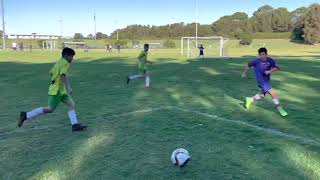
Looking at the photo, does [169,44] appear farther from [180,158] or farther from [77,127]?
[180,158]

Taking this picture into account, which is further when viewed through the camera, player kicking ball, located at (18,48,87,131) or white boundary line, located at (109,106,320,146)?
player kicking ball, located at (18,48,87,131)

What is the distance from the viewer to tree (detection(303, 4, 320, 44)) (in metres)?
92.1

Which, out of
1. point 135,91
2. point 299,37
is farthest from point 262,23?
point 135,91

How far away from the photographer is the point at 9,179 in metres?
5.64

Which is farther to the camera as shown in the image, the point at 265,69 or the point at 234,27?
the point at 234,27

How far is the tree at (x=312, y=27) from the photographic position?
9212 centimetres

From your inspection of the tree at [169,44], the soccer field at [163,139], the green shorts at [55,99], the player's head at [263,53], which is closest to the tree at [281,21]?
the tree at [169,44]

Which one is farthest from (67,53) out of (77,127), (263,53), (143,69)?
(143,69)

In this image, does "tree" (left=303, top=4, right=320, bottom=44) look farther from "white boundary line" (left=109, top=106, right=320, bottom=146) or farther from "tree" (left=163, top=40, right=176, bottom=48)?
"white boundary line" (left=109, top=106, right=320, bottom=146)

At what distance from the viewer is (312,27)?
306ft

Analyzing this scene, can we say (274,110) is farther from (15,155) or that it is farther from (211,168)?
(15,155)

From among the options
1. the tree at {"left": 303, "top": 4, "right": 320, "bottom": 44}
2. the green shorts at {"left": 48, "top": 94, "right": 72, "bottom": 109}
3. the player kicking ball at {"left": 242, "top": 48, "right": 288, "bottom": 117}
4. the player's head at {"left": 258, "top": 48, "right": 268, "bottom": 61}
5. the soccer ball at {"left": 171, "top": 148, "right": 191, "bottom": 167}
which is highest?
the tree at {"left": 303, "top": 4, "right": 320, "bottom": 44}

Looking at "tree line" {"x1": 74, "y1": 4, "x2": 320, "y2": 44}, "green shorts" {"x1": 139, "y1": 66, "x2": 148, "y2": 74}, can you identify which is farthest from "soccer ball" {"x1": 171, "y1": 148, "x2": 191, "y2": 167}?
"tree line" {"x1": 74, "y1": 4, "x2": 320, "y2": 44}

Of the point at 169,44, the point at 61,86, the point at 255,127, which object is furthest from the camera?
the point at 169,44
